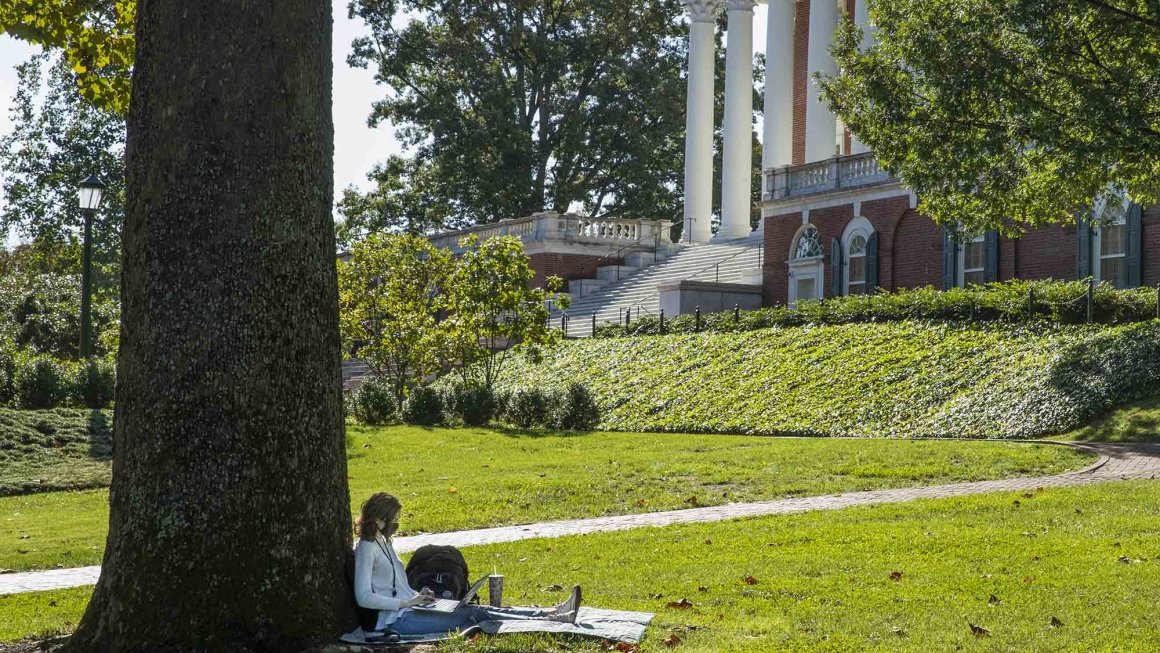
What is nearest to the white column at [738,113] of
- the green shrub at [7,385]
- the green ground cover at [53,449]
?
the green shrub at [7,385]

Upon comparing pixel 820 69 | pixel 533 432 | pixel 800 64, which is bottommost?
pixel 533 432

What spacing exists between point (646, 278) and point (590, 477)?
2753 cm

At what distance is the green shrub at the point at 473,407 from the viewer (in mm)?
28516

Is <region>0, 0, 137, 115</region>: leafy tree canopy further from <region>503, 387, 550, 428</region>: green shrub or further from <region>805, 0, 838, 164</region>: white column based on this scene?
<region>805, 0, 838, 164</region>: white column

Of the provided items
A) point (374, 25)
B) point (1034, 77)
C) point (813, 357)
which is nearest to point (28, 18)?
point (1034, 77)

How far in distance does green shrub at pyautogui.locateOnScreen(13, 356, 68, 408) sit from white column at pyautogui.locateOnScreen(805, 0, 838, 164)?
23.2m

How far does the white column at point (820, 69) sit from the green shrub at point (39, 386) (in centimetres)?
Result: 2315

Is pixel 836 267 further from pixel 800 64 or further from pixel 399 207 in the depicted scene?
pixel 399 207

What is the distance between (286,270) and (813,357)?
73.7 feet

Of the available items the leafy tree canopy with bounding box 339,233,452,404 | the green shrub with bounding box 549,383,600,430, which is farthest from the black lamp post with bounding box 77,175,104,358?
the green shrub with bounding box 549,383,600,430

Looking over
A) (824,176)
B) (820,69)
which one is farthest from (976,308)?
(820,69)

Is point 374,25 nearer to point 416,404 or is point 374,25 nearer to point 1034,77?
point 416,404

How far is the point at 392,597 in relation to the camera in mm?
8062

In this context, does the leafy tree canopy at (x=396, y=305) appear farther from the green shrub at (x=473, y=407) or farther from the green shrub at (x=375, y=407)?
the green shrub at (x=473, y=407)
